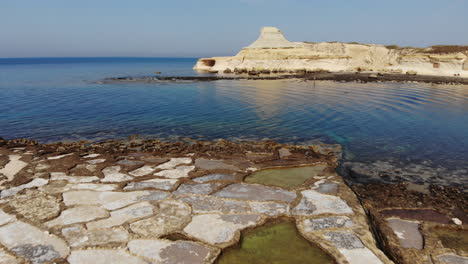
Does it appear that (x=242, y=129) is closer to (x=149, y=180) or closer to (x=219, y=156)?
Answer: (x=219, y=156)

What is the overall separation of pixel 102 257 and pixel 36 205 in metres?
2.53

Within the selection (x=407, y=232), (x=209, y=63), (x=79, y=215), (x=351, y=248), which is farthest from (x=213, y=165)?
(x=209, y=63)

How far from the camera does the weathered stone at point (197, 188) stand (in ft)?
21.9

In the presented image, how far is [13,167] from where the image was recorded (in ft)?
27.2

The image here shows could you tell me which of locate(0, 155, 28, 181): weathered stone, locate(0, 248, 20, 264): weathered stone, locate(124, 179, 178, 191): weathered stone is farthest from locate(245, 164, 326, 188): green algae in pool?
locate(0, 155, 28, 181): weathered stone

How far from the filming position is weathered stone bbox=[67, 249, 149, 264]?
429 cm

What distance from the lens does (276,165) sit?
28.5 feet

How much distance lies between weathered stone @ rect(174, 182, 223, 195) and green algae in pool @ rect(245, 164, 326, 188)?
951mm

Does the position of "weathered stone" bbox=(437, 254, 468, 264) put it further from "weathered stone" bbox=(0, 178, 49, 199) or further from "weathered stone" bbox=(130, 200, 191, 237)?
"weathered stone" bbox=(0, 178, 49, 199)

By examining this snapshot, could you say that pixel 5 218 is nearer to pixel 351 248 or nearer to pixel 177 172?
pixel 177 172

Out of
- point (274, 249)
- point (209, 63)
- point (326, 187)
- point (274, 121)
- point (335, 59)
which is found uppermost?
point (335, 59)

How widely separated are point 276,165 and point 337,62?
2388 inches

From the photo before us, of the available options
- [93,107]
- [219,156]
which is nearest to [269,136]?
[219,156]

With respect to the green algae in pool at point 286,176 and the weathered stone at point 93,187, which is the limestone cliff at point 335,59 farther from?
the weathered stone at point 93,187
